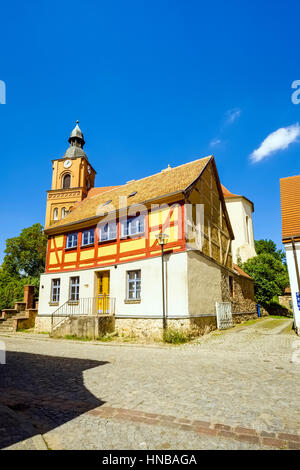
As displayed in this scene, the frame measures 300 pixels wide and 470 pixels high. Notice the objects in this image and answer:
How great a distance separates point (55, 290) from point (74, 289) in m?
1.83

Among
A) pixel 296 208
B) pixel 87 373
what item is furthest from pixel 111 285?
pixel 296 208

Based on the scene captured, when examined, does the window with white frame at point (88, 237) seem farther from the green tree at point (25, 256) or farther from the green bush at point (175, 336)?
the green tree at point (25, 256)

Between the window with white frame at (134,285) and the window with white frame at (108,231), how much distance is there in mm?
2448

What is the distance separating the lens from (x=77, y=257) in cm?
1752

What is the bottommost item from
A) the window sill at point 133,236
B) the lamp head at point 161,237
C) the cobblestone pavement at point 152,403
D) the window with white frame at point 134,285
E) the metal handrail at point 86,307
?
the cobblestone pavement at point 152,403

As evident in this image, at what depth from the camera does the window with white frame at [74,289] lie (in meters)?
16.9

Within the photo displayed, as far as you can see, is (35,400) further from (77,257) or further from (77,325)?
(77,257)

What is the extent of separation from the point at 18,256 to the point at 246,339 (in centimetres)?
3216

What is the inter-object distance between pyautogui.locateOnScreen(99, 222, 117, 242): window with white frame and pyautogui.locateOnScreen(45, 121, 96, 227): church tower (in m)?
21.3

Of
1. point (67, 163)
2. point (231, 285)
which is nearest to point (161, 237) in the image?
point (231, 285)

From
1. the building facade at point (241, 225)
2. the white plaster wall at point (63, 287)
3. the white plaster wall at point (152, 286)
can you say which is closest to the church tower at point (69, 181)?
the building facade at point (241, 225)

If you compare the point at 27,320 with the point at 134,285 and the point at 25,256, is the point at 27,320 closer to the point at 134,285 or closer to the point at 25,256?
the point at 134,285

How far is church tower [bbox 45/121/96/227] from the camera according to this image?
37.2m

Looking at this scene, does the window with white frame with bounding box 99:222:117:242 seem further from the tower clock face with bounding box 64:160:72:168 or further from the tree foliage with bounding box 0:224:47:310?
the tower clock face with bounding box 64:160:72:168
